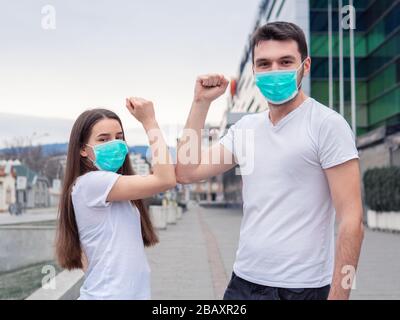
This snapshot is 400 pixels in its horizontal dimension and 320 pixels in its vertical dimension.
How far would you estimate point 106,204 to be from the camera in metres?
2.13

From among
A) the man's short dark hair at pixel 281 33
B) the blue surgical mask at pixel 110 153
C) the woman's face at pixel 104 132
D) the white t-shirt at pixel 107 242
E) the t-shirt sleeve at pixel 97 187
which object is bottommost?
the white t-shirt at pixel 107 242

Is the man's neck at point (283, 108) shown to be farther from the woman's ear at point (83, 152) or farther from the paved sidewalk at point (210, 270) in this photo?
the paved sidewalk at point (210, 270)

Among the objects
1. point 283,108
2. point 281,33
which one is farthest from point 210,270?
point 281,33

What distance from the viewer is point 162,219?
18578mm

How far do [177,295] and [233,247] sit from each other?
5.88 metres

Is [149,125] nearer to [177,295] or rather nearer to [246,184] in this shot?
[246,184]

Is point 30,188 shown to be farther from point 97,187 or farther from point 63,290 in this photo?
point 97,187

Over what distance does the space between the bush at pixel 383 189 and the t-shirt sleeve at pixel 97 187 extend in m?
15.3

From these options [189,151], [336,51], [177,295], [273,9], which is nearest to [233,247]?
[177,295]

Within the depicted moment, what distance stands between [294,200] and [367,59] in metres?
23.9

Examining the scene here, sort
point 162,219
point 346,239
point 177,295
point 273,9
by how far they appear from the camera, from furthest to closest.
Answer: point 273,9 < point 162,219 < point 177,295 < point 346,239

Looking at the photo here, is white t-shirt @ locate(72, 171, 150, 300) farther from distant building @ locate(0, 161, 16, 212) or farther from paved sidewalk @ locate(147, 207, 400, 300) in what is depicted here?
distant building @ locate(0, 161, 16, 212)

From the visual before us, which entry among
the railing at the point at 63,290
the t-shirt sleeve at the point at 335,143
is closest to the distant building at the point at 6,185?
the railing at the point at 63,290

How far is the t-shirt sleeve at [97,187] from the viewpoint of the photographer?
213 centimetres
